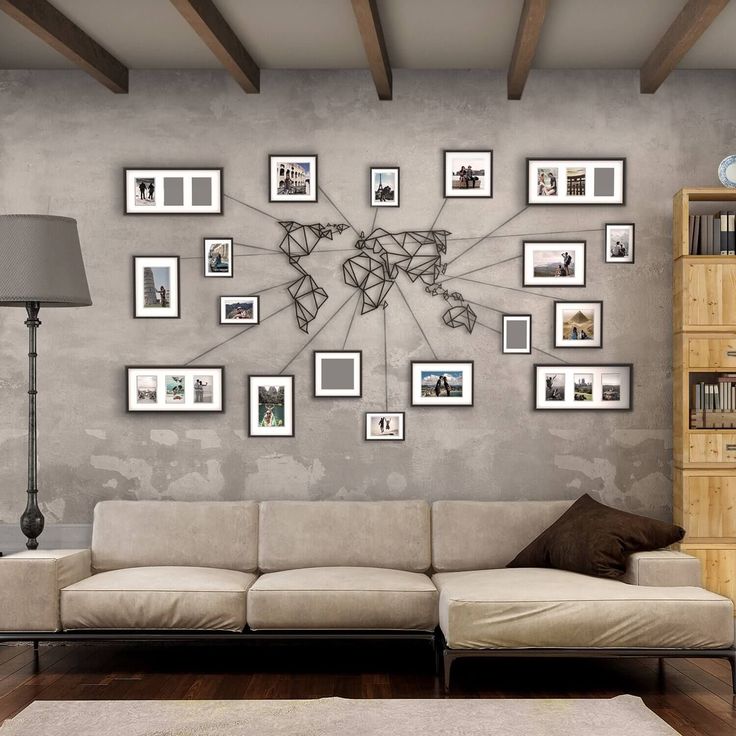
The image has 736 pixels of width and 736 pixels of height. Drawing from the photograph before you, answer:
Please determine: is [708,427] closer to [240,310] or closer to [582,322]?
[582,322]

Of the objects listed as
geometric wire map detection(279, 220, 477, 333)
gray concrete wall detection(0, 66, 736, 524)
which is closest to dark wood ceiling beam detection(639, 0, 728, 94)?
gray concrete wall detection(0, 66, 736, 524)

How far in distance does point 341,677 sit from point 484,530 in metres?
A: 1.08

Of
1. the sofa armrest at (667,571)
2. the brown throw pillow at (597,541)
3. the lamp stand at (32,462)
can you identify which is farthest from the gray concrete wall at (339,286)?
the sofa armrest at (667,571)

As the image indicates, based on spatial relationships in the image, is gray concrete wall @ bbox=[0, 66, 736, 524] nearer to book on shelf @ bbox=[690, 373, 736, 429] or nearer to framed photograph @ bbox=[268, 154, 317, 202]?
framed photograph @ bbox=[268, 154, 317, 202]

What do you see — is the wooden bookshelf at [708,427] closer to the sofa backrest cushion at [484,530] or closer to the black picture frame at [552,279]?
the black picture frame at [552,279]

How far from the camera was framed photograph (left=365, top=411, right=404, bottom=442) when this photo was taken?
4.70m

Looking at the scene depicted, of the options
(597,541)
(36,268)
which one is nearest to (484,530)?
(597,541)

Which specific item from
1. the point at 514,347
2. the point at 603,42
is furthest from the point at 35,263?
the point at 603,42

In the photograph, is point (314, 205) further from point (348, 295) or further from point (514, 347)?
point (514, 347)

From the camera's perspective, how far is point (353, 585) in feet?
12.4

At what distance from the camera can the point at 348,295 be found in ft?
15.5

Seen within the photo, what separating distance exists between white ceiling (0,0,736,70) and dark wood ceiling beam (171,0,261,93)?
2.2 inches

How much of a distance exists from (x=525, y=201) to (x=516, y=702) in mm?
2703

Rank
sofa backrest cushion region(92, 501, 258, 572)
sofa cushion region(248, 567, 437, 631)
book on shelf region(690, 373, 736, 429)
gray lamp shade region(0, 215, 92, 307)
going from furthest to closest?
book on shelf region(690, 373, 736, 429) < sofa backrest cushion region(92, 501, 258, 572) < gray lamp shade region(0, 215, 92, 307) < sofa cushion region(248, 567, 437, 631)
